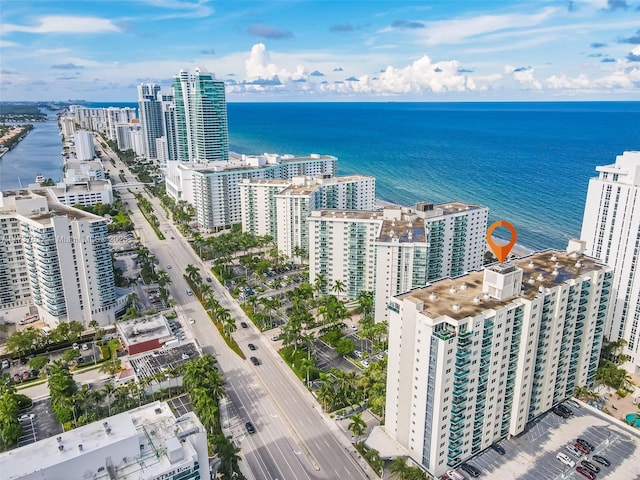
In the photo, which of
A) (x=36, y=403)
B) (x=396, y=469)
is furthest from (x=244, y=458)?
(x=36, y=403)

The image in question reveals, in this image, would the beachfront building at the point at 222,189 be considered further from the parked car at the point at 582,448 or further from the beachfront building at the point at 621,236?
the parked car at the point at 582,448

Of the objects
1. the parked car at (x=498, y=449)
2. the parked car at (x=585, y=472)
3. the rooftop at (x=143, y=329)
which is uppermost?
the rooftop at (x=143, y=329)

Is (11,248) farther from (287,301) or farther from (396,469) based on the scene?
(396,469)

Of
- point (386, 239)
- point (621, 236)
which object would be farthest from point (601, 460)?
point (386, 239)

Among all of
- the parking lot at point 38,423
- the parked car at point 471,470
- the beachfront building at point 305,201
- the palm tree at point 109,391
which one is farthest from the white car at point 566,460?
the beachfront building at point 305,201

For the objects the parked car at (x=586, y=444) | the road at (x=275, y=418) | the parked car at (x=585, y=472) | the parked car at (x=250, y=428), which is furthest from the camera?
the parked car at (x=250, y=428)

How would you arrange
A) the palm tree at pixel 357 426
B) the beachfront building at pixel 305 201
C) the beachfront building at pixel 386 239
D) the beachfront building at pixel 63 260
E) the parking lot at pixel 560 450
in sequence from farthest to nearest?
the beachfront building at pixel 305 201
the beachfront building at pixel 386 239
the beachfront building at pixel 63 260
the palm tree at pixel 357 426
the parking lot at pixel 560 450
